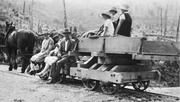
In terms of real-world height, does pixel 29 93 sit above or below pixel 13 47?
below

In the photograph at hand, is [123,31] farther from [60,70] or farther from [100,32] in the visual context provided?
[60,70]

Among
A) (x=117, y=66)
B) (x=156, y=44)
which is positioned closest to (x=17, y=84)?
(x=117, y=66)

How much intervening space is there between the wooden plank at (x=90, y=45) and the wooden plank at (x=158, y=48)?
134 centimetres

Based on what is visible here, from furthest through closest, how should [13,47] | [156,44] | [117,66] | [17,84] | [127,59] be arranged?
1. [13,47]
2. [17,84]
3. [127,59]
4. [117,66]
5. [156,44]

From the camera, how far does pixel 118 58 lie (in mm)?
6379

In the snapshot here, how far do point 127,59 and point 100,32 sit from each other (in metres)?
1.15

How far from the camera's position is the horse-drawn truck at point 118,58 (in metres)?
5.29

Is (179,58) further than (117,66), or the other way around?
(117,66)

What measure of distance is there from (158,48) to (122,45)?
821 mm

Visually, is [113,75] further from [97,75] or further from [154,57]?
[154,57]

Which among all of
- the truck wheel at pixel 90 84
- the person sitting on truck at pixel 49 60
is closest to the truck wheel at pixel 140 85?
the truck wheel at pixel 90 84

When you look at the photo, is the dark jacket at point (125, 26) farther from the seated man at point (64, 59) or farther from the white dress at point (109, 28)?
the seated man at point (64, 59)

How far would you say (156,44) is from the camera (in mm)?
5336

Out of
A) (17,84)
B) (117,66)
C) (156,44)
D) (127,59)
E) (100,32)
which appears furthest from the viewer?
(17,84)
